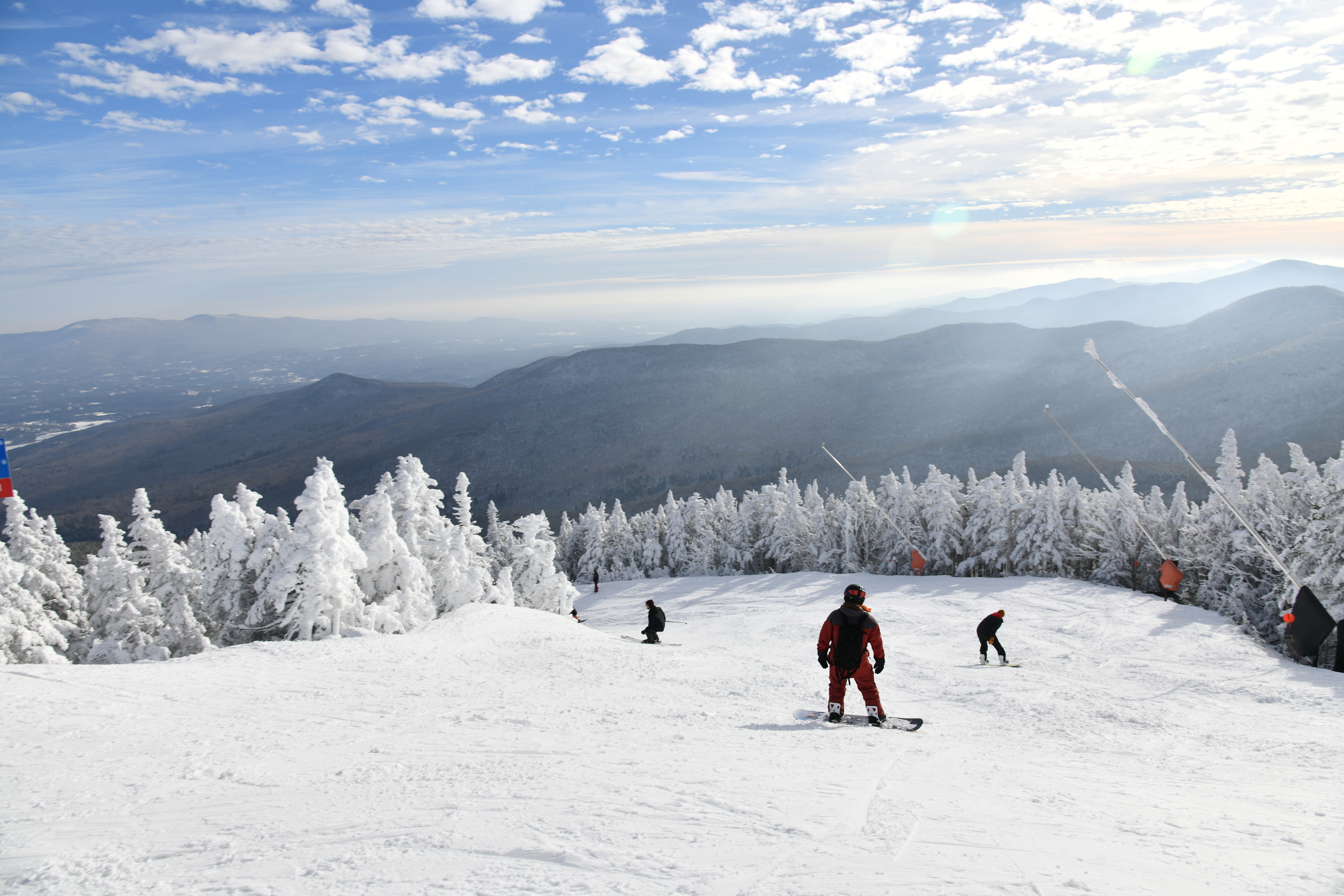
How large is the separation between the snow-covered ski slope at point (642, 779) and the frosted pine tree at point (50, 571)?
746 inches

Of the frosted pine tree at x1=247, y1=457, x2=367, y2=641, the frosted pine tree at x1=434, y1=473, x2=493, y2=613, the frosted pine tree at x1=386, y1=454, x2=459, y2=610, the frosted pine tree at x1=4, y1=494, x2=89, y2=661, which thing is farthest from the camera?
the frosted pine tree at x1=386, y1=454, x2=459, y2=610

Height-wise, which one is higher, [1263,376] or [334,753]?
[1263,376]

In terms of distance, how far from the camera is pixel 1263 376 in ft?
585

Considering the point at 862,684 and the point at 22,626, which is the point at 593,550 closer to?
the point at 22,626

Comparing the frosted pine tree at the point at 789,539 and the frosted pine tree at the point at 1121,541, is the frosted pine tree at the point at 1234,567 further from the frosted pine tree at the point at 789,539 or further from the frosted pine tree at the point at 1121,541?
the frosted pine tree at the point at 789,539

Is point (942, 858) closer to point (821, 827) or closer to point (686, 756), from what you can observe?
point (821, 827)

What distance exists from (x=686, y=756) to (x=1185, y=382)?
241468 millimetres

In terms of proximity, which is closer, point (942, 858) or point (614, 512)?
point (942, 858)

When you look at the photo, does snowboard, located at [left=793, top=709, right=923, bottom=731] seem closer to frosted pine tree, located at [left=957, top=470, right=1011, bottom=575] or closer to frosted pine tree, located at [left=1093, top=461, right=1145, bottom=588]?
frosted pine tree, located at [left=1093, top=461, right=1145, bottom=588]

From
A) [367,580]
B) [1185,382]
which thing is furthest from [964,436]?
[367,580]

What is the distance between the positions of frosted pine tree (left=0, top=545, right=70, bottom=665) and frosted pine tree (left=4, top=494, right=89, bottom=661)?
0.87 meters

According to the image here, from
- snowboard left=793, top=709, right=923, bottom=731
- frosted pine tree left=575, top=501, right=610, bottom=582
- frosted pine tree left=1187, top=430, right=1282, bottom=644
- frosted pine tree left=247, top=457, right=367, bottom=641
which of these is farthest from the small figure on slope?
frosted pine tree left=575, top=501, right=610, bottom=582

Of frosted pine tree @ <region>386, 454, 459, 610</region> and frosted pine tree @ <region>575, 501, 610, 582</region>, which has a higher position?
frosted pine tree @ <region>386, 454, 459, 610</region>

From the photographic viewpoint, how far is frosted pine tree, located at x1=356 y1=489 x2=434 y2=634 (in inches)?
822
